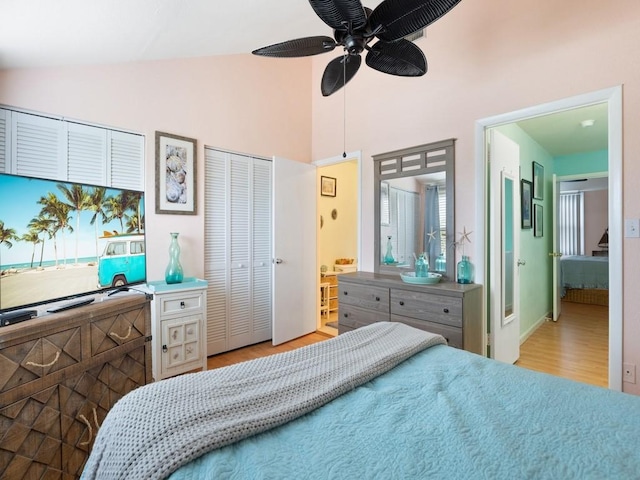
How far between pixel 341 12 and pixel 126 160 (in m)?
2.02

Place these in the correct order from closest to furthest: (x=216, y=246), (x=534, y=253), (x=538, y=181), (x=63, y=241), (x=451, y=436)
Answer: (x=451, y=436) < (x=63, y=241) < (x=216, y=246) < (x=534, y=253) < (x=538, y=181)

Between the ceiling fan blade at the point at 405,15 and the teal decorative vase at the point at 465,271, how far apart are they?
5.85ft

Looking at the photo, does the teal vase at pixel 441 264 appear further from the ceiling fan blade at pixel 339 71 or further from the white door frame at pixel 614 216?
the ceiling fan blade at pixel 339 71

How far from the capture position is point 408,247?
3115 mm

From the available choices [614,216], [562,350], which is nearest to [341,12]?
[614,216]

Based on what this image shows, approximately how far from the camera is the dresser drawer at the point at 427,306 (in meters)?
2.34

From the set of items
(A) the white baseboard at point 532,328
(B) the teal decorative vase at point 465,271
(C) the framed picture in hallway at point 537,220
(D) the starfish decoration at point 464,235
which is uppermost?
(C) the framed picture in hallway at point 537,220

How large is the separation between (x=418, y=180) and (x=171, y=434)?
9.12 ft

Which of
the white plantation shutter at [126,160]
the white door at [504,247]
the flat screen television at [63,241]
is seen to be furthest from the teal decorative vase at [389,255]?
the white plantation shutter at [126,160]

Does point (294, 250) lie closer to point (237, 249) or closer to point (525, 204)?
point (237, 249)

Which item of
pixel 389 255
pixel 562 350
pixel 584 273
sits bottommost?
pixel 562 350

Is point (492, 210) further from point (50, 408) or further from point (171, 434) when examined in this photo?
point (50, 408)

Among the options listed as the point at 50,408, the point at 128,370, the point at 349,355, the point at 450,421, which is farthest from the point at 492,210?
the point at 50,408

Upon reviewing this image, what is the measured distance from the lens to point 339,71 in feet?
6.45
